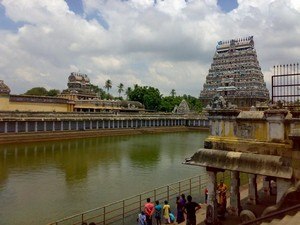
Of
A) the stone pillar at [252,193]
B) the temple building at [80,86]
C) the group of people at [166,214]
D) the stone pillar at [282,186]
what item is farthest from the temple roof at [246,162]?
the temple building at [80,86]

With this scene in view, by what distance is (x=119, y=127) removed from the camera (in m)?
67.9

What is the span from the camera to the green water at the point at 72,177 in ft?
57.7

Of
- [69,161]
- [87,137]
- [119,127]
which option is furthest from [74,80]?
[69,161]

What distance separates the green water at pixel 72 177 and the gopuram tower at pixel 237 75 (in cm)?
4789

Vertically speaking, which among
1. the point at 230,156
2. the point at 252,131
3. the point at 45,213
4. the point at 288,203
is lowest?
the point at 45,213

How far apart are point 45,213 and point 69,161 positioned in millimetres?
16266

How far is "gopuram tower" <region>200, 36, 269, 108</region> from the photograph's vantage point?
84.1 metres

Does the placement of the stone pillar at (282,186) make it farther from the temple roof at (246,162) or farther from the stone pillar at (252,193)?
the stone pillar at (252,193)

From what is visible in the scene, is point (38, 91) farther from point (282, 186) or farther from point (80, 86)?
point (282, 186)

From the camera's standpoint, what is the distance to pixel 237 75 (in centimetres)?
8825

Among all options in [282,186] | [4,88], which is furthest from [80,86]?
[282,186]

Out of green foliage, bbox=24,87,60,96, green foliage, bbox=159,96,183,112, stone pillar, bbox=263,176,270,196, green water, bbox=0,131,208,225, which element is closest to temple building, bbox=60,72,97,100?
green foliage, bbox=24,87,60,96

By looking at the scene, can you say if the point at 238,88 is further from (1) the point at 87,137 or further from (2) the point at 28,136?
(2) the point at 28,136

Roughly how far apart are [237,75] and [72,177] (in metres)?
70.8
